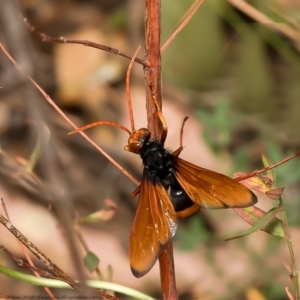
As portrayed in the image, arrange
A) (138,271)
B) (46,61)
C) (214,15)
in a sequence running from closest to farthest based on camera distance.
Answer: (138,271) < (214,15) < (46,61)

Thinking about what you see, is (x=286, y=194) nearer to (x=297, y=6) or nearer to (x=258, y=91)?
(x=258, y=91)

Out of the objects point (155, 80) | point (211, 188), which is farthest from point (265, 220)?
point (155, 80)

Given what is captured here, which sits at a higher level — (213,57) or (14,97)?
(213,57)

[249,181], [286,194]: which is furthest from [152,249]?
[286,194]

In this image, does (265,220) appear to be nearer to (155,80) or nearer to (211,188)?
(211,188)
